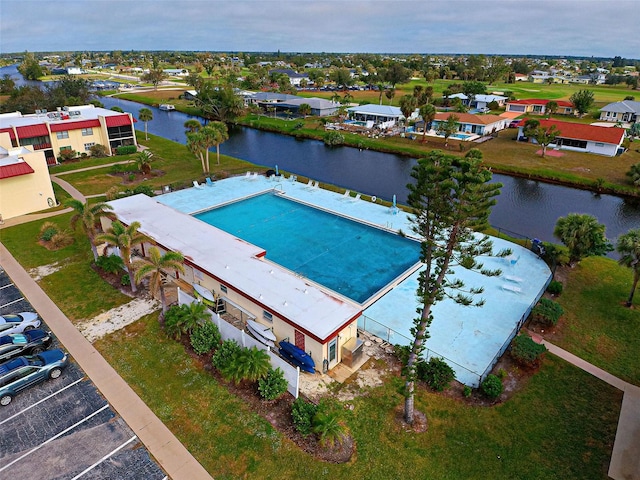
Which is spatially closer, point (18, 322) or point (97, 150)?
point (18, 322)

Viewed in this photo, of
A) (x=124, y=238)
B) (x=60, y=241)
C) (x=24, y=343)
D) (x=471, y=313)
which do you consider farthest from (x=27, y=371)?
(x=471, y=313)

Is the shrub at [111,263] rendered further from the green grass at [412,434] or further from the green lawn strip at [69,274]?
the green grass at [412,434]

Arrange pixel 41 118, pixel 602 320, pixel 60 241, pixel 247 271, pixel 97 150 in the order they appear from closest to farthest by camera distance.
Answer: pixel 247 271 < pixel 602 320 < pixel 60 241 < pixel 41 118 < pixel 97 150

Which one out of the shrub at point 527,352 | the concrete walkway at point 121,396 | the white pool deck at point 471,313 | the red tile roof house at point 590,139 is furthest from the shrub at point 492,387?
the red tile roof house at point 590,139

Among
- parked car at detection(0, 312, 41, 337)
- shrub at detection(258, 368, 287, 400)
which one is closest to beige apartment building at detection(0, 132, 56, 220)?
parked car at detection(0, 312, 41, 337)

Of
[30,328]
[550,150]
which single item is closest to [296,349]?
[30,328]

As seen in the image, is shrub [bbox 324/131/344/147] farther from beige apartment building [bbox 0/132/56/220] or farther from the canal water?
beige apartment building [bbox 0/132/56/220]

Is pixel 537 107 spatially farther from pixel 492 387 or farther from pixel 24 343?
pixel 24 343
